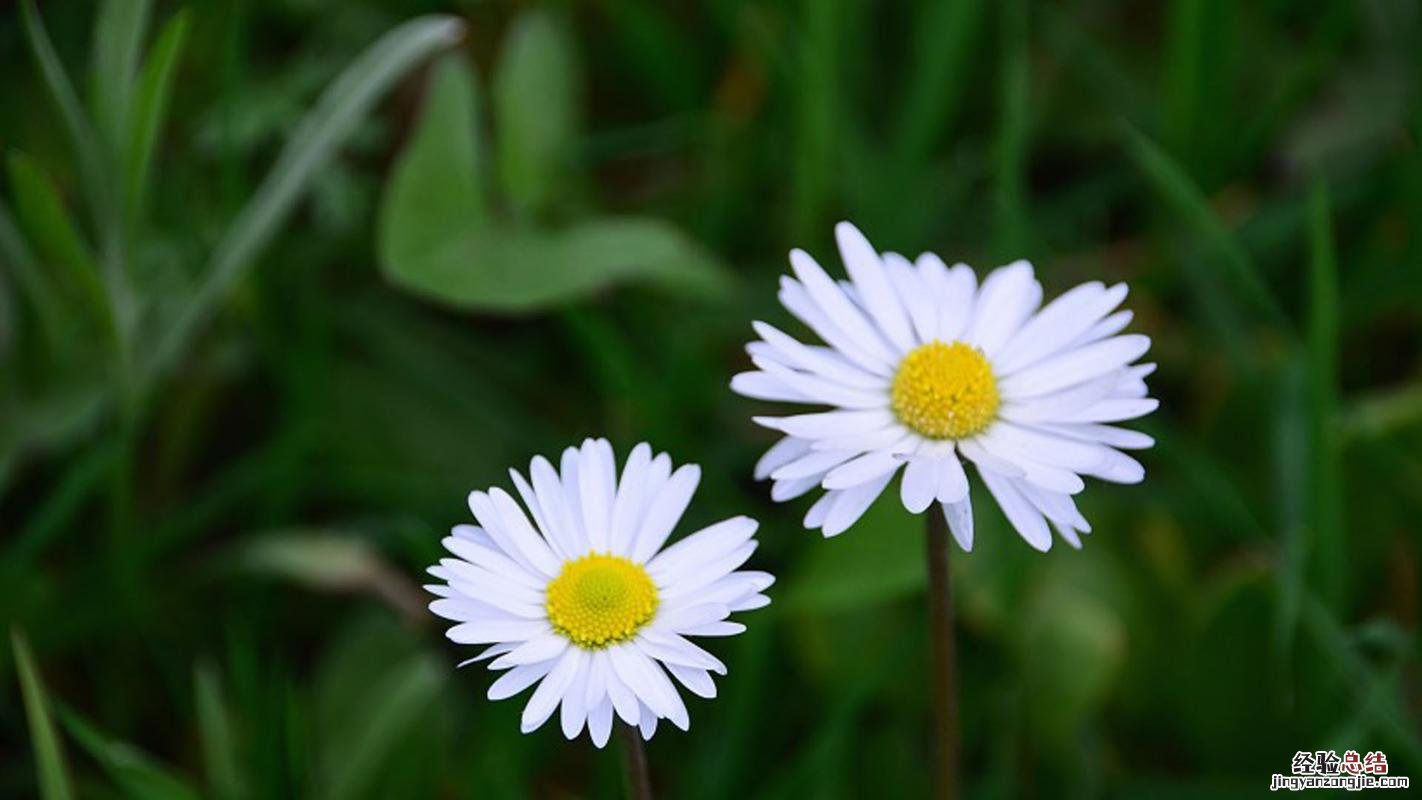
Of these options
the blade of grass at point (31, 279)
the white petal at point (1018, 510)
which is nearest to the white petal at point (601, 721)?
the white petal at point (1018, 510)

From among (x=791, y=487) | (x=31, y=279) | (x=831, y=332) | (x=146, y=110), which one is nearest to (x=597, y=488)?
(x=791, y=487)

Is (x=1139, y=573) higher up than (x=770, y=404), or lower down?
lower down

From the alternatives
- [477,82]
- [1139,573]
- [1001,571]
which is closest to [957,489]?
[1001,571]

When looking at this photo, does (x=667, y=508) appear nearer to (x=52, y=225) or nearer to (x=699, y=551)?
(x=699, y=551)

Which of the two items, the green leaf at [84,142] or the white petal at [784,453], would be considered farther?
the green leaf at [84,142]

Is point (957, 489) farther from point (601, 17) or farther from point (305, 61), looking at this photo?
point (601, 17)

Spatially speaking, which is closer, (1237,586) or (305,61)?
(1237,586)

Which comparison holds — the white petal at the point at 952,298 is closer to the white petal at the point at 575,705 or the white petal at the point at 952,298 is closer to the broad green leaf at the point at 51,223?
the white petal at the point at 575,705
